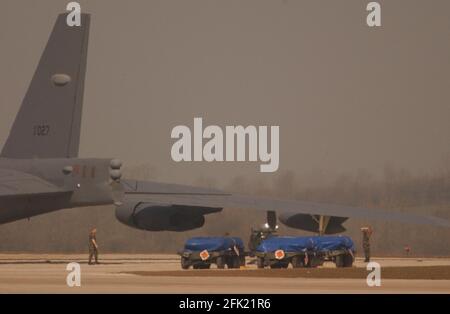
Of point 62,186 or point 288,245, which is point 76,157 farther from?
point 288,245

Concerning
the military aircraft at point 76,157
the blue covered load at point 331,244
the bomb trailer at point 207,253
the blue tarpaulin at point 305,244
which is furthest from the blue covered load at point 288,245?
the military aircraft at point 76,157

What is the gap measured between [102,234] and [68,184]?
14.6 meters

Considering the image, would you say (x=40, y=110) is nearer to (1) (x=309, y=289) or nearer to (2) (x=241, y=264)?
(2) (x=241, y=264)

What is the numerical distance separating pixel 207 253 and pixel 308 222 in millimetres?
10035

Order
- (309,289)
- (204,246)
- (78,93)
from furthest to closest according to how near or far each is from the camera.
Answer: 1. (78,93)
2. (204,246)
3. (309,289)

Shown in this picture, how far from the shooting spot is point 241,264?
46.0m

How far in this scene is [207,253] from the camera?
44.4 meters

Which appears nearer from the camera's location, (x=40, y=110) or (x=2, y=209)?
(x=2, y=209)

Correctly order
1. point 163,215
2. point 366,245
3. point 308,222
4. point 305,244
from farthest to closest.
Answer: point 308,222
point 366,245
point 163,215
point 305,244

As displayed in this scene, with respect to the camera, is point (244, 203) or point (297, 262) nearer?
point (297, 262)

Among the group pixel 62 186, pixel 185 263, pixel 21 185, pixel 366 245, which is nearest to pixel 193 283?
pixel 185 263

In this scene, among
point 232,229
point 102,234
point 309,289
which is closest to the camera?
point 309,289

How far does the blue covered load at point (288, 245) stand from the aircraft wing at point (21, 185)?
8.93m
